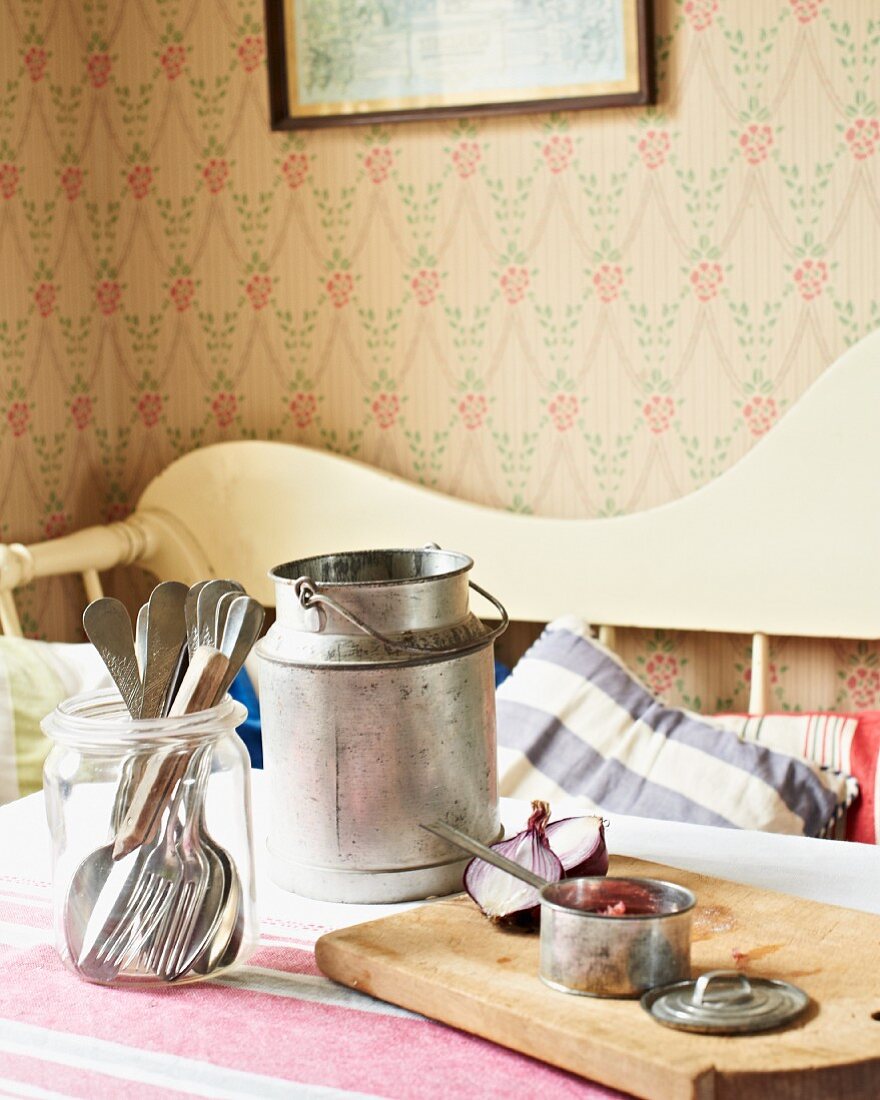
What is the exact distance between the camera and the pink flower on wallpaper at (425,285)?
218 cm

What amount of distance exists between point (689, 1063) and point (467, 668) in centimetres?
34

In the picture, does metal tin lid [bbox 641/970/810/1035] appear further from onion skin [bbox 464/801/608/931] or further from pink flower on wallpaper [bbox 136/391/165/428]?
pink flower on wallpaper [bbox 136/391/165/428]

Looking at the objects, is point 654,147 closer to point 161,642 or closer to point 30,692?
point 30,692

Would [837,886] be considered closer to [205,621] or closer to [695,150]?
[205,621]

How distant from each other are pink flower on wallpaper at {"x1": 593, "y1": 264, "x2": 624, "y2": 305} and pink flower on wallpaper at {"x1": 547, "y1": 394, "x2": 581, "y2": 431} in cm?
15

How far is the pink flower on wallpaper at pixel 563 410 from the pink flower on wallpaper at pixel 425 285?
26 cm

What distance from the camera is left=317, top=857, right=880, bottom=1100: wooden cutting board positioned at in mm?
677

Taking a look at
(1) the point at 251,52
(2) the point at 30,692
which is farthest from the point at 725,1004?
(1) the point at 251,52

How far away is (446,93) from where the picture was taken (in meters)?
2.11

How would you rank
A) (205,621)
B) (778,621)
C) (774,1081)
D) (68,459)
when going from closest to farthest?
(774,1081)
(205,621)
(778,621)
(68,459)

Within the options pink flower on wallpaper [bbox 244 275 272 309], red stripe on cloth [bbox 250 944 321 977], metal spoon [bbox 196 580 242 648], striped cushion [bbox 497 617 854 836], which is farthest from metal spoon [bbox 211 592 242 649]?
pink flower on wallpaper [bbox 244 275 272 309]

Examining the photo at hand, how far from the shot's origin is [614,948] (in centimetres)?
76

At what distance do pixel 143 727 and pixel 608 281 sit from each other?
A: 139 cm

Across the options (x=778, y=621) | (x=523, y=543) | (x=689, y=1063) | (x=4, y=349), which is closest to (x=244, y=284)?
(x=4, y=349)
